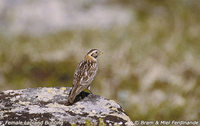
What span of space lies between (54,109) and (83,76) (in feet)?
5.48

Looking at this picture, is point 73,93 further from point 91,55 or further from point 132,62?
point 132,62

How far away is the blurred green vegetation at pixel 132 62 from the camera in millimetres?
15266

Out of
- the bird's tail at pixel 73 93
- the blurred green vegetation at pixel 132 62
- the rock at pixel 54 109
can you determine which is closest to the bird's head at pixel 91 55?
the rock at pixel 54 109

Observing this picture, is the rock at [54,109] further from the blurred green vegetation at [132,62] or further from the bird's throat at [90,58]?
the blurred green vegetation at [132,62]

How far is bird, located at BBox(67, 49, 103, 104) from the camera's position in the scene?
9.28 meters

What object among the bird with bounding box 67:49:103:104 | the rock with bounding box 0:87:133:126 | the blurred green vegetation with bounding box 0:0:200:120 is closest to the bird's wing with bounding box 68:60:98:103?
the bird with bounding box 67:49:103:104

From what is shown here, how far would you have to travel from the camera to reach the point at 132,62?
56.7 feet

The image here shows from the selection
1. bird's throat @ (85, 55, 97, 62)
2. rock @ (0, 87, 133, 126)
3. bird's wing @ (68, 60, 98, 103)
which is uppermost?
bird's throat @ (85, 55, 97, 62)

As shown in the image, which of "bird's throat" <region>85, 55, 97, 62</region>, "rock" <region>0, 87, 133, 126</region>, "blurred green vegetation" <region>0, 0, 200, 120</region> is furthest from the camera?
"blurred green vegetation" <region>0, 0, 200, 120</region>

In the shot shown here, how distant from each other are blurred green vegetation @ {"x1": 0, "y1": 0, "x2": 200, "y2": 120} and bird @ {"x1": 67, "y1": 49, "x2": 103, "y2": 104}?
397cm

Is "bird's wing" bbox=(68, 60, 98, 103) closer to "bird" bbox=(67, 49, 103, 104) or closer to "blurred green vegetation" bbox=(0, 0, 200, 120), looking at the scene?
"bird" bbox=(67, 49, 103, 104)

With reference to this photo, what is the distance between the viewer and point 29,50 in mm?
18188

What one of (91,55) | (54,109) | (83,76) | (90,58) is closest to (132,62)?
(91,55)

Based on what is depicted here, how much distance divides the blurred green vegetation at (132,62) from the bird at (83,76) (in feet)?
13.0
